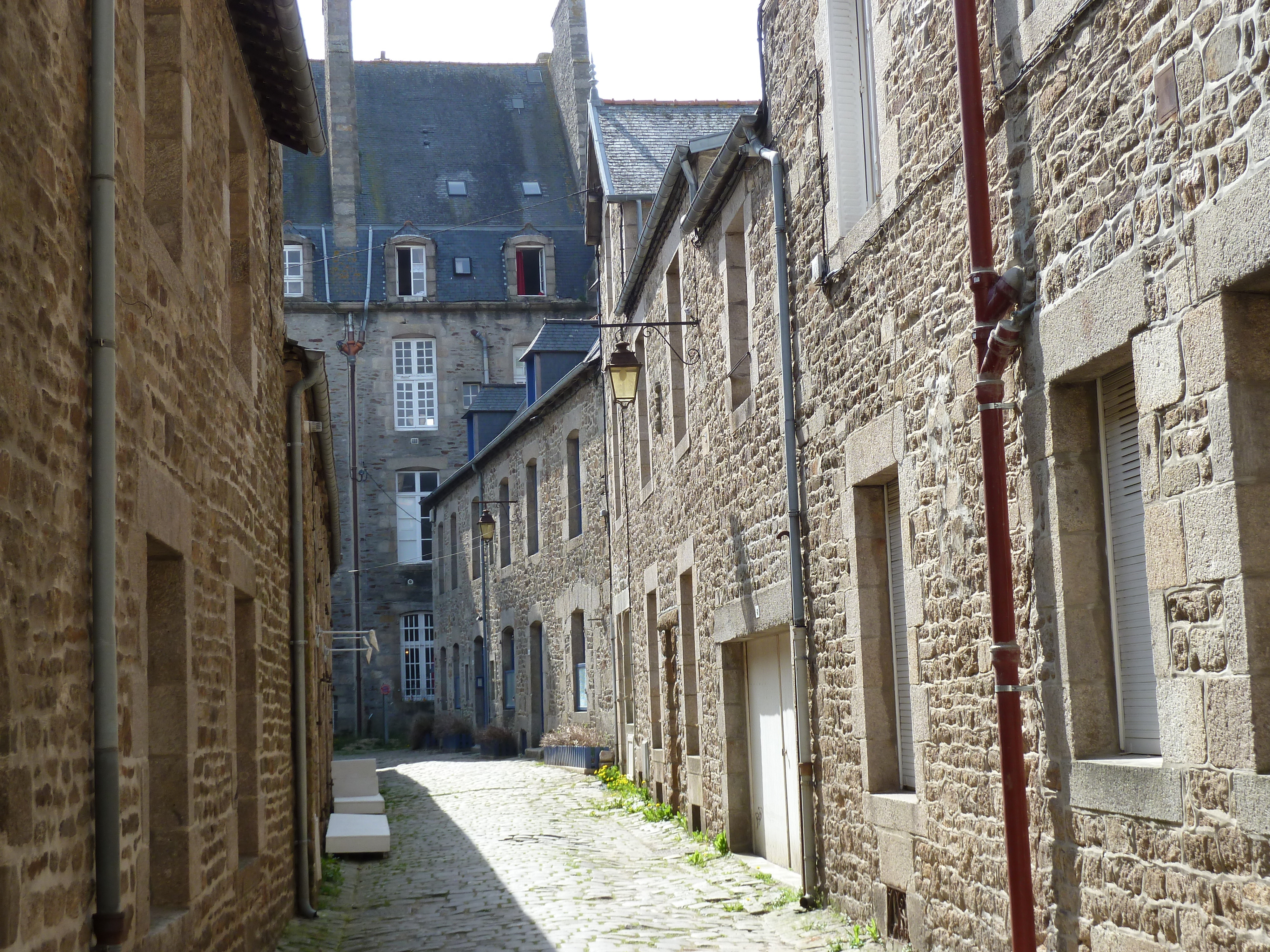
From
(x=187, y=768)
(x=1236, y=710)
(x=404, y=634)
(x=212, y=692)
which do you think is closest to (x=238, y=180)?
(x=212, y=692)

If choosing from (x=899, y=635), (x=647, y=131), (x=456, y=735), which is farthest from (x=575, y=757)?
(x=899, y=635)

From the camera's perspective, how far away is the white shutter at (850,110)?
7891mm

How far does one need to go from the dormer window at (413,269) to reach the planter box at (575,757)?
549 inches

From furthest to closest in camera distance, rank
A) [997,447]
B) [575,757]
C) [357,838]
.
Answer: [575,757] → [357,838] → [997,447]

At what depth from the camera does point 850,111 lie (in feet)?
26.1

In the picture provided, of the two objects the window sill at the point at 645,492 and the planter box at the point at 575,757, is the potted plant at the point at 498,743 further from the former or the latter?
the window sill at the point at 645,492

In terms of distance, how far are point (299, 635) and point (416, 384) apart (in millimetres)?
23532

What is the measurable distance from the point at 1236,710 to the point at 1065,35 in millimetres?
2374

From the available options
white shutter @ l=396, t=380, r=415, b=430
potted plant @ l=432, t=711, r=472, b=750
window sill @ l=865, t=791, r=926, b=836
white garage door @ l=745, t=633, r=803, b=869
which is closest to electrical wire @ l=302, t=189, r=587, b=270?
white shutter @ l=396, t=380, r=415, b=430

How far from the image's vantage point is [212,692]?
654 cm

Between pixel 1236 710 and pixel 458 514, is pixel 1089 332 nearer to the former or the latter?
pixel 1236 710

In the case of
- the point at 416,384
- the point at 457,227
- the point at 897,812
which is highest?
the point at 457,227

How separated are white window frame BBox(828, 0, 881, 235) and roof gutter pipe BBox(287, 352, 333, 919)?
3.73 meters

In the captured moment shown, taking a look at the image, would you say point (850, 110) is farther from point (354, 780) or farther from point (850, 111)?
point (354, 780)
